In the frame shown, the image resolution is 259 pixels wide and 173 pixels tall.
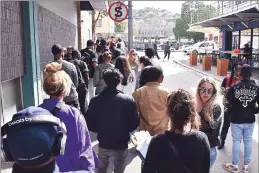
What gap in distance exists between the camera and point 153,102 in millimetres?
4133

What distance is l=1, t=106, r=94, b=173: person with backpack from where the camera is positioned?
5.24ft

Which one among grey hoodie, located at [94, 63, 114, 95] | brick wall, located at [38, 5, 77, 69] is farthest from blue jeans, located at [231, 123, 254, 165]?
brick wall, located at [38, 5, 77, 69]

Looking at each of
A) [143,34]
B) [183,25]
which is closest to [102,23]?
[183,25]

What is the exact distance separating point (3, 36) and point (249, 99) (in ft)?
12.8

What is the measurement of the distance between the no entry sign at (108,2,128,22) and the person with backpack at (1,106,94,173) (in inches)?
348

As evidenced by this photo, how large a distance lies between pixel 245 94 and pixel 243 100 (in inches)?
4.0

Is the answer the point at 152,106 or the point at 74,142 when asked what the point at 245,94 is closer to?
the point at 152,106

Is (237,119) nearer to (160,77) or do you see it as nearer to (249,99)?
(249,99)

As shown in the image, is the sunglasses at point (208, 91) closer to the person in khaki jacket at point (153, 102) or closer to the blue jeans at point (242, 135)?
the person in khaki jacket at point (153, 102)

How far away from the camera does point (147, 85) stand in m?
4.22

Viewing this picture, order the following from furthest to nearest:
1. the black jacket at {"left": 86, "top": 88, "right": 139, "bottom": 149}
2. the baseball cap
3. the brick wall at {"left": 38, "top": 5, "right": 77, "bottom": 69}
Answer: the brick wall at {"left": 38, "top": 5, "right": 77, "bottom": 69} < the black jacket at {"left": 86, "top": 88, "right": 139, "bottom": 149} < the baseball cap

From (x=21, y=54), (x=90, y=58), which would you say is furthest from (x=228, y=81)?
(x=21, y=54)

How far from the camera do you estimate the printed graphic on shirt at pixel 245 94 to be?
15.6 ft

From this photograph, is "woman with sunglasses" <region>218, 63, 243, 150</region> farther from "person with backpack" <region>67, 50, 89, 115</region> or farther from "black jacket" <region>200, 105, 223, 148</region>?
"person with backpack" <region>67, 50, 89, 115</region>
